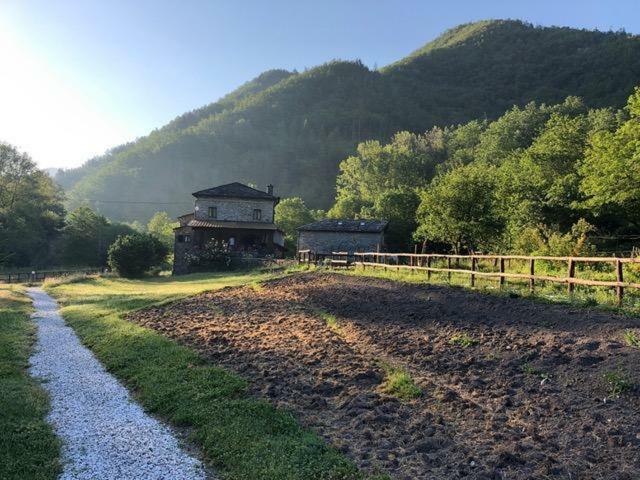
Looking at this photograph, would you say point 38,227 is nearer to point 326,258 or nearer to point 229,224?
point 229,224

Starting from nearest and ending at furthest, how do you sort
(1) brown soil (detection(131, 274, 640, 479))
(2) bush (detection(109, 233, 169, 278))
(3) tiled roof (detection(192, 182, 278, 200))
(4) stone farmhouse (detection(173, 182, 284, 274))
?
1. (1) brown soil (detection(131, 274, 640, 479))
2. (2) bush (detection(109, 233, 169, 278))
3. (4) stone farmhouse (detection(173, 182, 284, 274))
4. (3) tiled roof (detection(192, 182, 278, 200))

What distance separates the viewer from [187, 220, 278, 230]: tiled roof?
49281mm

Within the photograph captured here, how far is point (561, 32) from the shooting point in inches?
4267

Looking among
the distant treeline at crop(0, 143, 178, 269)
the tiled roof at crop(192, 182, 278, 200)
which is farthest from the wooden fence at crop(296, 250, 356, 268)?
the distant treeline at crop(0, 143, 178, 269)

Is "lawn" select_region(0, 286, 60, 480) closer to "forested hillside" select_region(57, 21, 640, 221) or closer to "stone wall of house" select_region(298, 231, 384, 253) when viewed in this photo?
"stone wall of house" select_region(298, 231, 384, 253)

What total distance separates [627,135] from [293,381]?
108ft

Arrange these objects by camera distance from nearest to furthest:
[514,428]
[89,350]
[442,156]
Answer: [514,428]
[89,350]
[442,156]

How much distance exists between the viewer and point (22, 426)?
705cm

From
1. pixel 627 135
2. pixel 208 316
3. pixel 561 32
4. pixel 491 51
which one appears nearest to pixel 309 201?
pixel 491 51

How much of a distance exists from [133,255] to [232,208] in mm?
11386

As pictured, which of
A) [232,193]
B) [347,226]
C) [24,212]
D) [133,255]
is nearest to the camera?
[133,255]

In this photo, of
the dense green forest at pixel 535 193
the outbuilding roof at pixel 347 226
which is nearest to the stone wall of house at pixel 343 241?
the outbuilding roof at pixel 347 226

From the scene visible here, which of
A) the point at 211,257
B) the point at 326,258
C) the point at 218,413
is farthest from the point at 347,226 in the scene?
the point at 218,413

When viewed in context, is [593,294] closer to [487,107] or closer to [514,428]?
[514,428]
